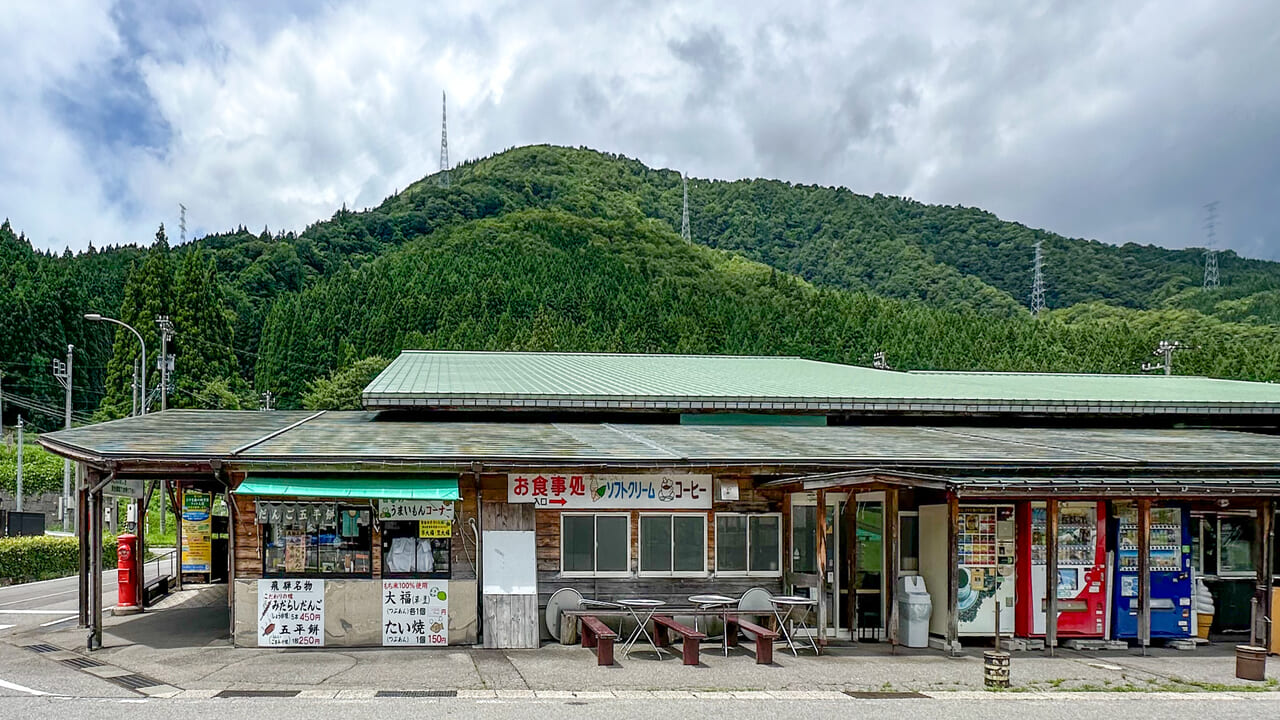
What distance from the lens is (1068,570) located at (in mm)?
13453

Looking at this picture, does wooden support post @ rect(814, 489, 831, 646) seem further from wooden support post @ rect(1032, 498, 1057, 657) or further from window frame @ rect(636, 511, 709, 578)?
wooden support post @ rect(1032, 498, 1057, 657)

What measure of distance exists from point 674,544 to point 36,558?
18875mm

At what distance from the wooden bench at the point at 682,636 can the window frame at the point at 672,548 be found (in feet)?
2.16

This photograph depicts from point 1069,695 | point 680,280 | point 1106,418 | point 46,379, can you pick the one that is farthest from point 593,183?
point 1069,695

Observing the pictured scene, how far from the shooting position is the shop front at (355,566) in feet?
41.2

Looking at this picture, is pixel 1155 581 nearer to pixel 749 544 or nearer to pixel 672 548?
pixel 749 544

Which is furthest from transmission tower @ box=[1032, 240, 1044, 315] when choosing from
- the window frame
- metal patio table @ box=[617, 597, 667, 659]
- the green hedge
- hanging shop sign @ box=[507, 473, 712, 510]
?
metal patio table @ box=[617, 597, 667, 659]

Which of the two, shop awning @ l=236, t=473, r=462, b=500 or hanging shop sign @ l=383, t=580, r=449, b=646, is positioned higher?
shop awning @ l=236, t=473, r=462, b=500

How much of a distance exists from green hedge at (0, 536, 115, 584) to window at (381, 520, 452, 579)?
50.3 ft

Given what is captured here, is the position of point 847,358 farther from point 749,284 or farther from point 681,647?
point 681,647

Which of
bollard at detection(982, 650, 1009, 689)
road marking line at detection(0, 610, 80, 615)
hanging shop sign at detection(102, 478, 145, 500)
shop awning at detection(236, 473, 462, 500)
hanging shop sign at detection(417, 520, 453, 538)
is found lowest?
road marking line at detection(0, 610, 80, 615)

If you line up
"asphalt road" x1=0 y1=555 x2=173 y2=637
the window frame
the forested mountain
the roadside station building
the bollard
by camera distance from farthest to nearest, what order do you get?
the forested mountain
"asphalt road" x1=0 y1=555 x2=173 y2=637
the window frame
the roadside station building
the bollard

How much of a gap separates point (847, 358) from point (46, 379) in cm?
5231

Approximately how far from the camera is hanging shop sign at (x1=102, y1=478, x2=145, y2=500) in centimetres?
1319
